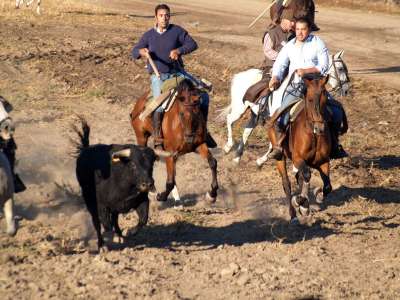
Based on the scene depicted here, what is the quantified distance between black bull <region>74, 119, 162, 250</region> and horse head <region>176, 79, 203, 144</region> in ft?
6.54

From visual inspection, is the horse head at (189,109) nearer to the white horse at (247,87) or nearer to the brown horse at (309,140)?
the brown horse at (309,140)

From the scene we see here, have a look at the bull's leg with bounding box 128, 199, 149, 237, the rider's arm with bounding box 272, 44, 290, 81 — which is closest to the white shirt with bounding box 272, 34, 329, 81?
the rider's arm with bounding box 272, 44, 290, 81

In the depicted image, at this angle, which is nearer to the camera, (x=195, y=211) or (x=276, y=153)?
(x=276, y=153)

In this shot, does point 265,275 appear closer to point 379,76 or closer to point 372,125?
point 372,125

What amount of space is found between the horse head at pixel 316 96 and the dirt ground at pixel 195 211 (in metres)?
1.56

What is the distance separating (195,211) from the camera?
13547mm

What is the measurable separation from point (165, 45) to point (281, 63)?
1.70 meters

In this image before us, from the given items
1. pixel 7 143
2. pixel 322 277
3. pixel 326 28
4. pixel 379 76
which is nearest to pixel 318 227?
pixel 322 277

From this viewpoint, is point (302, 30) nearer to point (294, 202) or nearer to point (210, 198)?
point (294, 202)

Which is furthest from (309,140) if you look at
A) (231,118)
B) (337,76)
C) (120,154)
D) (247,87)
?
(231,118)

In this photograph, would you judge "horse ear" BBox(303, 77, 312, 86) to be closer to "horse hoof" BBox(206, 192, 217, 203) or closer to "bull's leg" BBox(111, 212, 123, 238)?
"horse hoof" BBox(206, 192, 217, 203)

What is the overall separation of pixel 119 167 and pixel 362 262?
3065 mm

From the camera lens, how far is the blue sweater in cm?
1359

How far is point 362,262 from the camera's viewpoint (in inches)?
437
